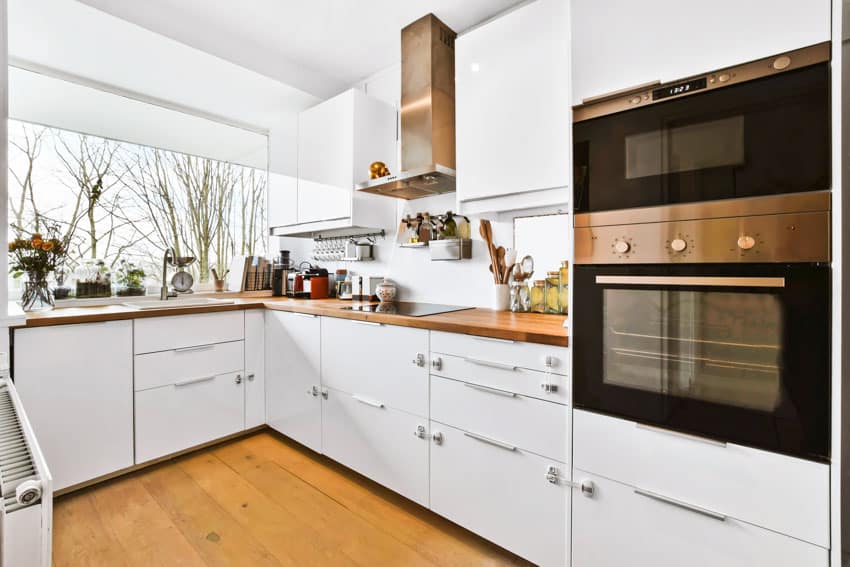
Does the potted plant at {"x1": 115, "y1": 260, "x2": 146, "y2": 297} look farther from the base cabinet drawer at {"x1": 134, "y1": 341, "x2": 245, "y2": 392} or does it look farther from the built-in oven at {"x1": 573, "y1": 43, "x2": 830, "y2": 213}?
the built-in oven at {"x1": 573, "y1": 43, "x2": 830, "y2": 213}

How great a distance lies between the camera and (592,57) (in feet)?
4.20

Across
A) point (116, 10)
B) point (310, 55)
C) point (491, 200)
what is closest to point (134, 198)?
point (116, 10)

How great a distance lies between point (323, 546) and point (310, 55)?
277cm

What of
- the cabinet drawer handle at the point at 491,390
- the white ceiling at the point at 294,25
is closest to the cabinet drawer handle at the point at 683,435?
the cabinet drawer handle at the point at 491,390

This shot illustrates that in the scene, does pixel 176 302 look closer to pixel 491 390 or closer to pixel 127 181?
pixel 127 181

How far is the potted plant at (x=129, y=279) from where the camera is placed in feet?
9.09

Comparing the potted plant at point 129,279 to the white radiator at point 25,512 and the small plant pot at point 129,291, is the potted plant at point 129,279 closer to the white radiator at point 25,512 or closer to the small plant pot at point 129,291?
the small plant pot at point 129,291

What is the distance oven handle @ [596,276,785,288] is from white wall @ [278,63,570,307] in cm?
82

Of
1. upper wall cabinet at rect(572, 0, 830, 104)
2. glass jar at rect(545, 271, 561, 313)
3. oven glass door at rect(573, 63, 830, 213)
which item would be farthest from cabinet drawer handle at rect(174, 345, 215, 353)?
upper wall cabinet at rect(572, 0, 830, 104)

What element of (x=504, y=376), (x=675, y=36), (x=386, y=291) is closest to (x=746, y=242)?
(x=675, y=36)

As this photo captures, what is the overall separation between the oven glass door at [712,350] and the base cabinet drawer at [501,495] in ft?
1.15

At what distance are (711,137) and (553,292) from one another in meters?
1.02

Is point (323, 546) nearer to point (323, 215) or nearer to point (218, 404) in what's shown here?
point (218, 404)

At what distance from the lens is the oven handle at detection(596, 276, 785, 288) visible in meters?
1.02
